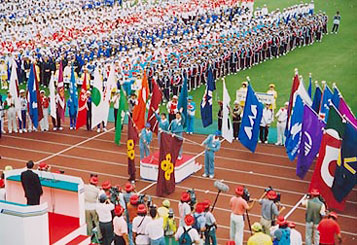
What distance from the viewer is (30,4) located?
148 ft

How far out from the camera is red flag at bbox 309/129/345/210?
14617 mm

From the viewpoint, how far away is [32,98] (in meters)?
21.5

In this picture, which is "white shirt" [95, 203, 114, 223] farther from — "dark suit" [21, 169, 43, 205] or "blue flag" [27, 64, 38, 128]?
"blue flag" [27, 64, 38, 128]

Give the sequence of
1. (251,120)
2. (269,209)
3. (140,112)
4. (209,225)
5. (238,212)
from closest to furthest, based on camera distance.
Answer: (209,225), (269,209), (238,212), (251,120), (140,112)

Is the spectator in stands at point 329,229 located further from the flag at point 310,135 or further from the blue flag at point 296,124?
the blue flag at point 296,124

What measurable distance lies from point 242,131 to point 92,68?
979cm

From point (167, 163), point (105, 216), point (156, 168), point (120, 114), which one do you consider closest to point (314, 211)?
point (105, 216)

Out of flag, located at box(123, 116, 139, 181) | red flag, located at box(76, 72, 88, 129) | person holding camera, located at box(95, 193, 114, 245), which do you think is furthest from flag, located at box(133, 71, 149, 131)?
person holding camera, located at box(95, 193, 114, 245)

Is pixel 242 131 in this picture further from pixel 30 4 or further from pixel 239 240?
pixel 30 4

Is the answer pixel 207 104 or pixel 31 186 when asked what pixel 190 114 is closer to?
pixel 207 104

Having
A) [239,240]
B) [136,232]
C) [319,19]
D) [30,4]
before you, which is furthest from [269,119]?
[30,4]

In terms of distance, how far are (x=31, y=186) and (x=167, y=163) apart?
5.28 metres

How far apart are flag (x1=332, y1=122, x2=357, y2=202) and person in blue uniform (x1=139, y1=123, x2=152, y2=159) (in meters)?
5.32

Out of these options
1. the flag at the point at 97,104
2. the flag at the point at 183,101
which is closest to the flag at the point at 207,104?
the flag at the point at 183,101
